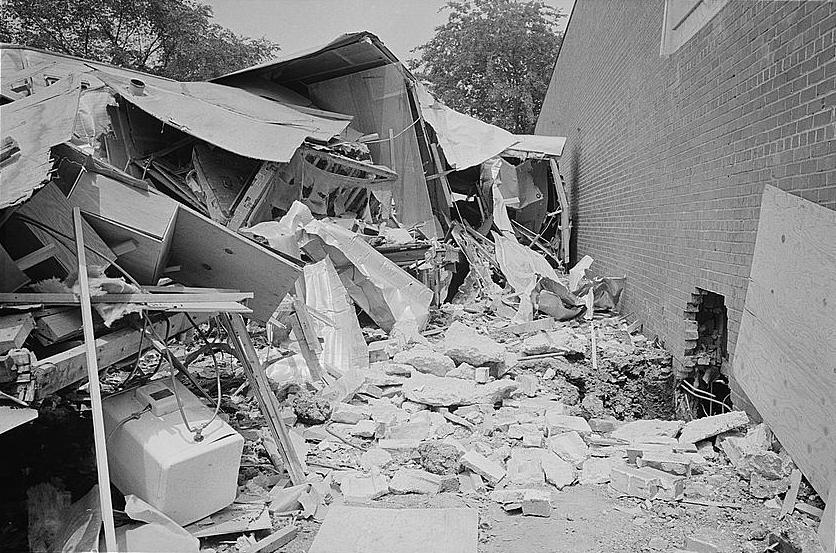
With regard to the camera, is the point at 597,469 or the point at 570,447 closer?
the point at 597,469

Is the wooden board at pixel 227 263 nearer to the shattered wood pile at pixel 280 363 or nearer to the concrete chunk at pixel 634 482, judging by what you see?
the shattered wood pile at pixel 280 363

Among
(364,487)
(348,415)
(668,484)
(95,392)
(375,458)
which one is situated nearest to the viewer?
(95,392)

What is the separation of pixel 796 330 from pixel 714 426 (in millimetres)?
1092

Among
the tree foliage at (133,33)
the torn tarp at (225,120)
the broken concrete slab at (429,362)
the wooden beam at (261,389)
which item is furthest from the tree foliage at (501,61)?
the wooden beam at (261,389)

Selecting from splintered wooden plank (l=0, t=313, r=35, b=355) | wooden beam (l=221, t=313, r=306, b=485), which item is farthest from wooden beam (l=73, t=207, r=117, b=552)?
wooden beam (l=221, t=313, r=306, b=485)

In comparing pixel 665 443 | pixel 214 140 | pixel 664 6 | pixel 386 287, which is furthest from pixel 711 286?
pixel 214 140

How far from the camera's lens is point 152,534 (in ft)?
9.37

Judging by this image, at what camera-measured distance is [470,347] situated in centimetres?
651

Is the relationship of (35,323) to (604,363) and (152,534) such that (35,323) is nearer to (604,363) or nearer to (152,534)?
(152,534)

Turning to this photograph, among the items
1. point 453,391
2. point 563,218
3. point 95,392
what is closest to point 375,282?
point 453,391

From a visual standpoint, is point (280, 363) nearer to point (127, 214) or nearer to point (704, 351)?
point (127, 214)

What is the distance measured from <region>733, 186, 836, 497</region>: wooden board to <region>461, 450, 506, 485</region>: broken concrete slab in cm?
175

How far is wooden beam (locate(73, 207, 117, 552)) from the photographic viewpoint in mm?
2621

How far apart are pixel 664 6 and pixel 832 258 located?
170 inches
